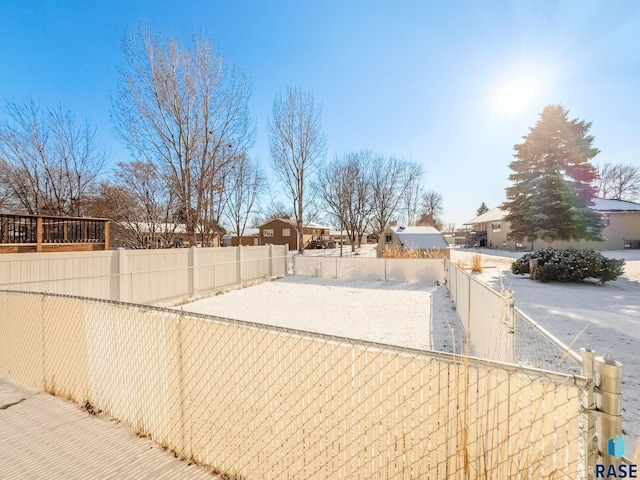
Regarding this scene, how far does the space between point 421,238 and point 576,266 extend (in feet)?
27.9

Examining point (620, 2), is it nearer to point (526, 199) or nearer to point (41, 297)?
point (41, 297)

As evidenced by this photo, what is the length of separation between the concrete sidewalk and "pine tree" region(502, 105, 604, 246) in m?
20.3

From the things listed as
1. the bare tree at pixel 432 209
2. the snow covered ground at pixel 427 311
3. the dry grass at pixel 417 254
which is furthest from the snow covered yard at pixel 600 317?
the bare tree at pixel 432 209

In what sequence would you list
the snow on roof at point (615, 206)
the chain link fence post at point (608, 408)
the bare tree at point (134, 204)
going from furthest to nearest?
the snow on roof at point (615, 206) → the bare tree at point (134, 204) → the chain link fence post at point (608, 408)

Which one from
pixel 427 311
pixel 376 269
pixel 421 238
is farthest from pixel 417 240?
pixel 427 311

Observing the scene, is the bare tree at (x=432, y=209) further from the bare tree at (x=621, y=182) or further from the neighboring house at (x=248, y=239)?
the neighboring house at (x=248, y=239)

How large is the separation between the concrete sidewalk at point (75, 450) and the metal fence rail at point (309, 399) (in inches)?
4.4

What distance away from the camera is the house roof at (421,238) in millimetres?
16766

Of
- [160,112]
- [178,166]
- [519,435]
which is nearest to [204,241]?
[178,166]

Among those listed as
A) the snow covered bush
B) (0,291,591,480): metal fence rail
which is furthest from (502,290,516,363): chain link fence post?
the snow covered bush

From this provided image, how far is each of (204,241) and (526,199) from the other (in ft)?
66.5

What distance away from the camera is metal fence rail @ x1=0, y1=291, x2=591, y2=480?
1.30m

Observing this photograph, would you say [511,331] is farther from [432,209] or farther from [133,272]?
[432,209]

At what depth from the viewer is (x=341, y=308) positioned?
26.7 ft
